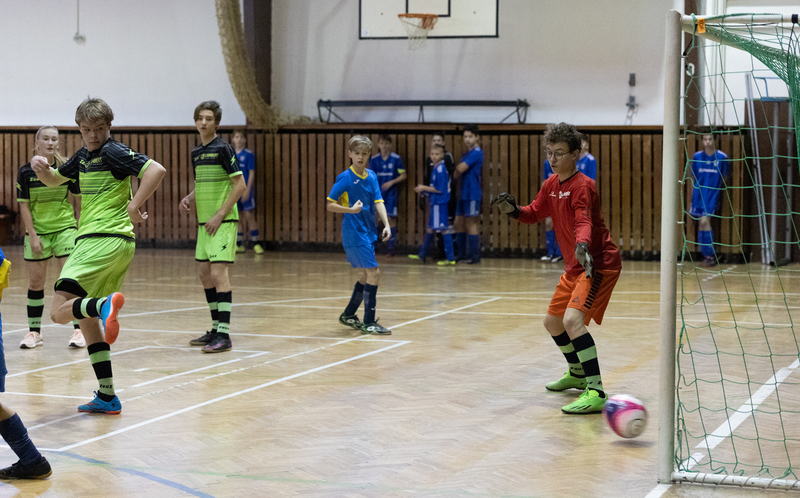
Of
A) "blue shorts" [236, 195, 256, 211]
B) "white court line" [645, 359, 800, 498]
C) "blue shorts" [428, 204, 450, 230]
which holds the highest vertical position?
"blue shorts" [236, 195, 256, 211]

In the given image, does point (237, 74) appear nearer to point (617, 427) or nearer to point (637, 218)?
point (637, 218)

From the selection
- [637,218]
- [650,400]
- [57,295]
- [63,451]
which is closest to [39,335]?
[57,295]

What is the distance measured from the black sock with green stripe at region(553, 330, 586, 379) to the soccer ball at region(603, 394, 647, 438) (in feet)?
3.47

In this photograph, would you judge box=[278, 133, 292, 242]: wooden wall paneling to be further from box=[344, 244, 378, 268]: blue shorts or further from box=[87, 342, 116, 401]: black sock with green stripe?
box=[87, 342, 116, 401]: black sock with green stripe

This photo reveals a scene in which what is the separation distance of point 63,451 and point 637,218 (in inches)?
507

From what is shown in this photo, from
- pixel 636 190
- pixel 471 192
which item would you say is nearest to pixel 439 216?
pixel 471 192

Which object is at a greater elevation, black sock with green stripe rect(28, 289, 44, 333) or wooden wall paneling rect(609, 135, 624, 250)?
wooden wall paneling rect(609, 135, 624, 250)

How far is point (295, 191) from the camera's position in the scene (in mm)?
17266

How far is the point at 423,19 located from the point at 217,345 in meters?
10.7

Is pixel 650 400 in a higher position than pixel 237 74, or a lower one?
lower

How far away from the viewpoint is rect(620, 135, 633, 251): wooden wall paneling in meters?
15.6

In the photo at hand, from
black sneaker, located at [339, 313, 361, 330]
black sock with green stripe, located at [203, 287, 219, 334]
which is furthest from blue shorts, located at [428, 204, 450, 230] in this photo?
black sock with green stripe, located at [203, 287, 219, 334]

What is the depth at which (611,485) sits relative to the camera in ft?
12.7

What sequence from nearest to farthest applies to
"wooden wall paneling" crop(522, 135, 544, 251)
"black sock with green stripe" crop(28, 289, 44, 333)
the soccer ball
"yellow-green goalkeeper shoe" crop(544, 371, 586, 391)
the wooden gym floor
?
the wooden gym floor, the soccer ball, "yellow-green goalkeeper shoe" crop(544, 371, 586, 391), "black sock with green stripe" crop(28, 289, 44, 333), "wooden wall paneling" crop(522, 135, 544, 251)
